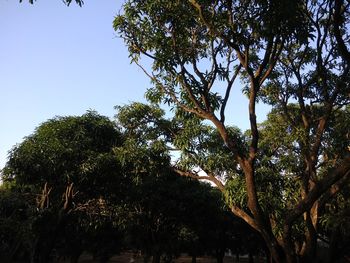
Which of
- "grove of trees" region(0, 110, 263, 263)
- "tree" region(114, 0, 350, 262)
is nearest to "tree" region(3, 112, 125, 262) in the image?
"grove of trees" region(0, 110, 263, 263)

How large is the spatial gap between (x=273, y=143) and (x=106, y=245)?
22987 millimetres

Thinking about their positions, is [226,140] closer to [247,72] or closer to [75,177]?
[247,72]

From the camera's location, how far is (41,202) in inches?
811

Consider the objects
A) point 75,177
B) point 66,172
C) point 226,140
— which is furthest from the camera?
point 75,177

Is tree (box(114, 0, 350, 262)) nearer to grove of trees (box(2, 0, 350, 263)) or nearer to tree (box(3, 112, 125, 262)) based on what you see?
grove of trees (box(2, 0, 350, 263))

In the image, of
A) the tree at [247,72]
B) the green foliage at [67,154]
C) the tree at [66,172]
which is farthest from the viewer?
the tree at [66,172]

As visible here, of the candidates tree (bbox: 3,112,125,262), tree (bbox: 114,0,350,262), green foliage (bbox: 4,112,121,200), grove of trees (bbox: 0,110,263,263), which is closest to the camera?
tree (bbox: 114,0,350,262)

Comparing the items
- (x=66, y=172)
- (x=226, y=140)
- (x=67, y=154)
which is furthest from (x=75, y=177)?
(x=226, y=140)

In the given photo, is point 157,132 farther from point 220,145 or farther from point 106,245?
point 106,245

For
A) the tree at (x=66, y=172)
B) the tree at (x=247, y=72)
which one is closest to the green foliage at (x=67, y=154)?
the tree at (x=66, y=172)

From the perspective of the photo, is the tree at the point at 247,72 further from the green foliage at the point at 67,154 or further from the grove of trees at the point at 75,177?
the green foliage at the point at 67,154

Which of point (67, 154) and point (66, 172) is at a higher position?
point (67, 154)

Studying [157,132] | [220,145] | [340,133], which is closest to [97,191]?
[157,132]

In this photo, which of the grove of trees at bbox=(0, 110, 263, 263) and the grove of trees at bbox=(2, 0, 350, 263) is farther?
the grove of trees at bbox=(0, 110, 263, 263)
